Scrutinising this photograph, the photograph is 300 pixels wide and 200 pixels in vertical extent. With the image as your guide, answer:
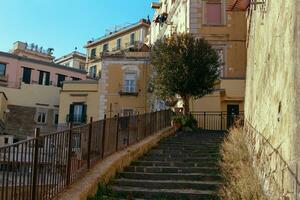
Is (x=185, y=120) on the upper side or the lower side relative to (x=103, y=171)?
upper

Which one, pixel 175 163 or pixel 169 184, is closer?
pixel 169 184

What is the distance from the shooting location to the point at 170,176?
10359mm

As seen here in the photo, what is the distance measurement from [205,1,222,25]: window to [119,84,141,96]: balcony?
11231 millimetres

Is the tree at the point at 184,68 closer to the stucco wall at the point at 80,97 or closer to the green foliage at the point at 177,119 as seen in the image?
the green foliage at the point at 177,119

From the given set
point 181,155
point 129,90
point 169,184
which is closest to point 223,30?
point 129,90

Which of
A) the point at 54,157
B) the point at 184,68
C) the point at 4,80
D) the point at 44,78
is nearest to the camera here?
the point at 54,157

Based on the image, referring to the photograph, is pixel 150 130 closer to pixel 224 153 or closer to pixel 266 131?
pixel 224 153

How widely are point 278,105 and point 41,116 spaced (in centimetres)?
4128

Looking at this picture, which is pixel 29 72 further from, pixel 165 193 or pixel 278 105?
pixel 278 105

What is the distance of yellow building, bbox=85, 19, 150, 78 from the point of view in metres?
61.1

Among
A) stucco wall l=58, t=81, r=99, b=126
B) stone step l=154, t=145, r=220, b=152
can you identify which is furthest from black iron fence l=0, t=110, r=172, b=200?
stucco wall l=58, t=81, r=99, b=126

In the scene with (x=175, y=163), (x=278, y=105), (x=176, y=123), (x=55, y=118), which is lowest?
(x=175, y=163)

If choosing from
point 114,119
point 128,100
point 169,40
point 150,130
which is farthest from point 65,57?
point 114,119

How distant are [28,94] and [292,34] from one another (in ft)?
141
